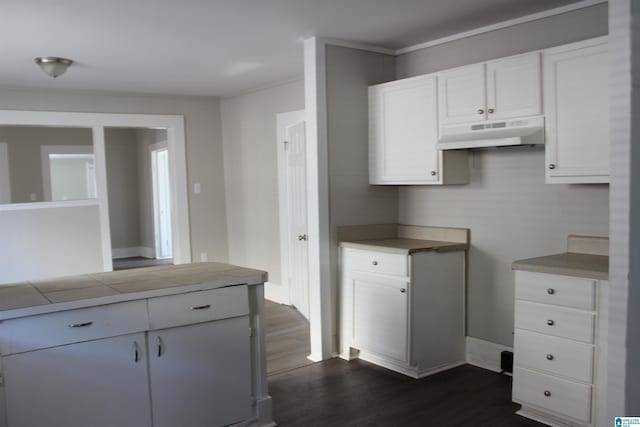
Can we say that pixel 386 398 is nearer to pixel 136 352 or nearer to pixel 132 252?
pixel 136 352

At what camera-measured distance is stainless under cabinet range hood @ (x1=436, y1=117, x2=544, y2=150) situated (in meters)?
2.93

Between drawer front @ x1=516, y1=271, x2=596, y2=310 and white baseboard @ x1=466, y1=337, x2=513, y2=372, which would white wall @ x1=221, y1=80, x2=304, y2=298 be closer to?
white baseboard @ x1=466, y1=337, x2=513, y2=372

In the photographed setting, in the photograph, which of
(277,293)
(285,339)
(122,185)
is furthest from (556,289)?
(122,185)

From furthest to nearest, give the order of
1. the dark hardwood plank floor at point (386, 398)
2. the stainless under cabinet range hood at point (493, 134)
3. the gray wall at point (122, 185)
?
the gray wall at point (122, 185), the stainless under cabinet range hood at point (493, 134), the dark hardwood plank floor at point (386, 398)

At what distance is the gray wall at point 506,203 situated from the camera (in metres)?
3.06

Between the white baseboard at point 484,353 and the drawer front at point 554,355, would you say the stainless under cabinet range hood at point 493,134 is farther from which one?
the white baseboard at point 484,353

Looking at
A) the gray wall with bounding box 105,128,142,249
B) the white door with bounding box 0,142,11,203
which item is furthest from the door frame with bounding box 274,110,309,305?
the gray wall with bounding box 105,128,142,249

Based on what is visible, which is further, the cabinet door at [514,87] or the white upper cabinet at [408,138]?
the white upper cabinet at [408,138]

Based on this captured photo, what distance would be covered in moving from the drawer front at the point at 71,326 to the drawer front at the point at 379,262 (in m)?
1.68

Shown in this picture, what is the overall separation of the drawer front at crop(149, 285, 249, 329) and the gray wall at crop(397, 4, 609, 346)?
1778 millimetres

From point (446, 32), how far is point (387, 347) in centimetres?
218

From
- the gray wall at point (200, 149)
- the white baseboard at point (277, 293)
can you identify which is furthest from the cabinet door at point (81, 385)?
the gray wall at point (200, 149)

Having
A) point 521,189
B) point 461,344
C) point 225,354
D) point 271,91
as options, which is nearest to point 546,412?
point 461,344

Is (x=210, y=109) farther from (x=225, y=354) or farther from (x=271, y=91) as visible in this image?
(x=225, y=354)
